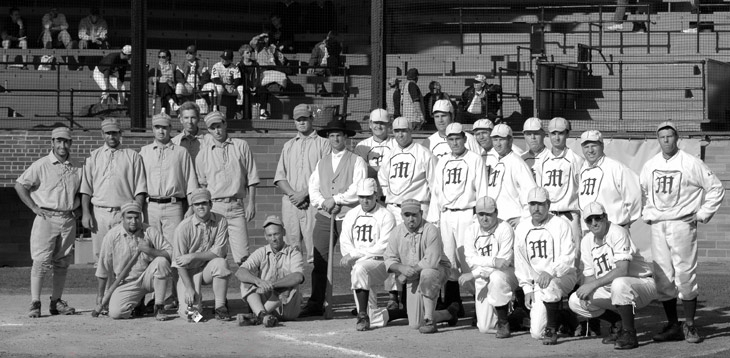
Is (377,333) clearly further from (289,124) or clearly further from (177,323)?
(289,124)

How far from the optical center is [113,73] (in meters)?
19.1

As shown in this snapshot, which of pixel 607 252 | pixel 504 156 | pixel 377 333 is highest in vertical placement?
pixel 504 156

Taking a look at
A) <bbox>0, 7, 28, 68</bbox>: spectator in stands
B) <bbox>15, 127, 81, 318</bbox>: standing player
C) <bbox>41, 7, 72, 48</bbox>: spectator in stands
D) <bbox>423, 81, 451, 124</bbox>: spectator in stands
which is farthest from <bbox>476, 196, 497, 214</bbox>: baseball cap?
<bbox>0, 7, 28, 68</bbox>: spectator in stands

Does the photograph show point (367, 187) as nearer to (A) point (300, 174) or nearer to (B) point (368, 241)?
(B) point (368, 241)

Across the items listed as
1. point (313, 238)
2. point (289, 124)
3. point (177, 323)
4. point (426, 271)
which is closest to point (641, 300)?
point (426, 271)

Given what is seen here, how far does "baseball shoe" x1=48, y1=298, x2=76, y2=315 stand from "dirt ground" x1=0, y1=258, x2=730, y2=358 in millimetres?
82

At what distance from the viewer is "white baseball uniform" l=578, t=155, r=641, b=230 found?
10.5m

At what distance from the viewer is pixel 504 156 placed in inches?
442

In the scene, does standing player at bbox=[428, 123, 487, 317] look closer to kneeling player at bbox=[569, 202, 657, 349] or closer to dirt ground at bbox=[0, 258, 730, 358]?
dirt ground at bbox=[0, 258, 730, 358]

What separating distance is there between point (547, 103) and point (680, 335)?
928cm

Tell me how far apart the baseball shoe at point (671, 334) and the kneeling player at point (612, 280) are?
34 centimetres

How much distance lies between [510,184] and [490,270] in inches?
43.7

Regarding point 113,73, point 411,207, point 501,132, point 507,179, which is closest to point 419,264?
point 411,207

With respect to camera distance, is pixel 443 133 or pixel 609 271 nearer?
pixel 609 271
